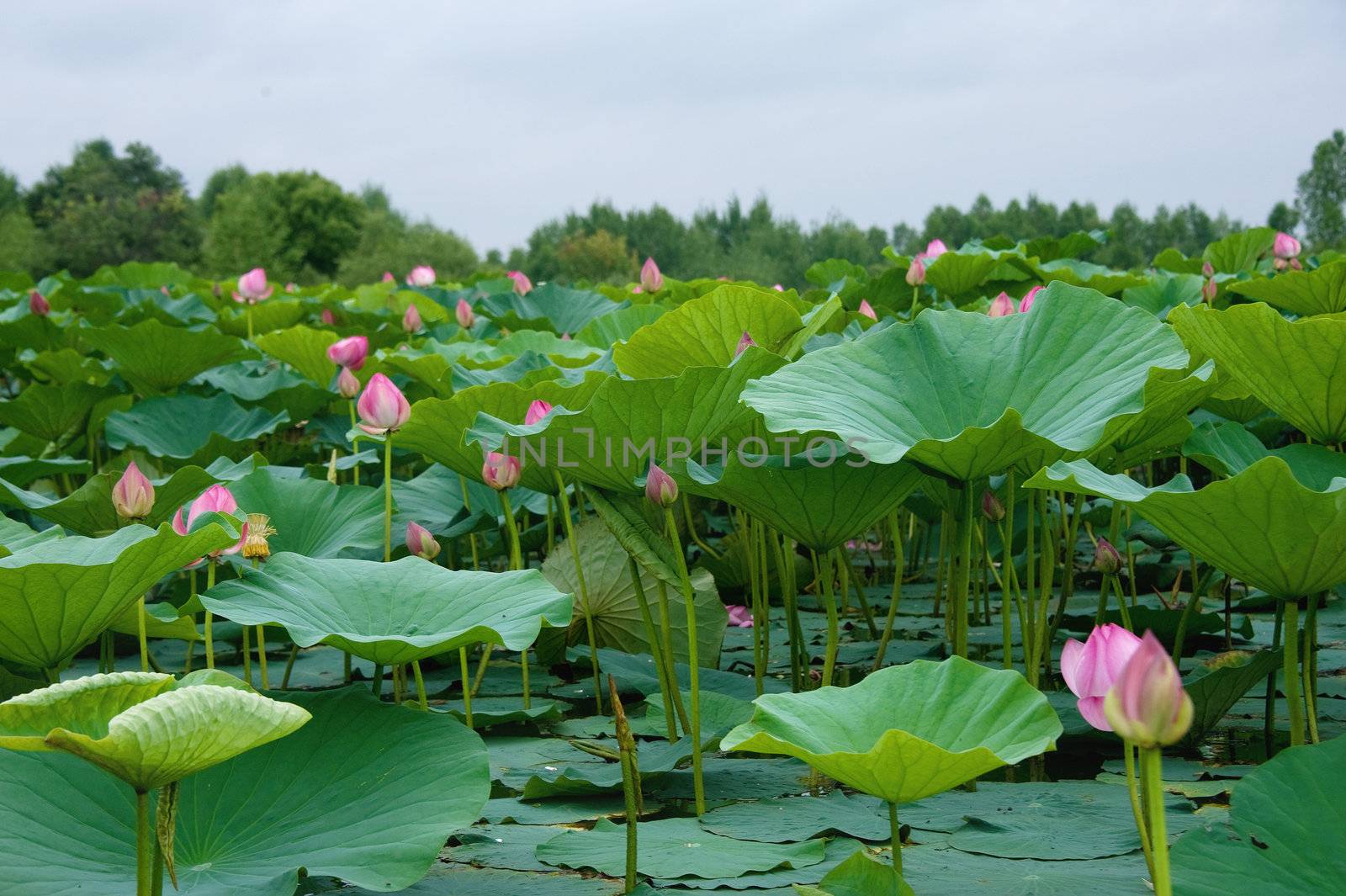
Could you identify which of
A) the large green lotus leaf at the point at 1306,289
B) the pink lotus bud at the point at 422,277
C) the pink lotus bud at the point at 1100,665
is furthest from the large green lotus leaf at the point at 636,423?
the pink lotus bud at the point at 422,277

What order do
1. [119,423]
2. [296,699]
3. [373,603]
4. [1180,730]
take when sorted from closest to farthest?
[1180,730], [296,699], [373,603], [119,423]

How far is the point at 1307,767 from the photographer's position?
1.12m

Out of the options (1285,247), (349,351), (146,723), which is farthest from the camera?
(1285,247)

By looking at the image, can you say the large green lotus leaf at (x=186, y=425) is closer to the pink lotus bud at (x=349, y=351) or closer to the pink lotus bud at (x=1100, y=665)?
the pink lotus bud at (x=349, y=351)

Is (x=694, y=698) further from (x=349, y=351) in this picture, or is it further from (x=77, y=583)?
(x=349, y=351)

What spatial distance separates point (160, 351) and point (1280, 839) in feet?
10.7

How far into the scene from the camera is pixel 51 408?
10.6 ft

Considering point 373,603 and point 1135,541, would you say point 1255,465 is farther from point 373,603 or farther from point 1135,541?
point 1135,541

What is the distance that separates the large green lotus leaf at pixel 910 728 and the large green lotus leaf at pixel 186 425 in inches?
84.0

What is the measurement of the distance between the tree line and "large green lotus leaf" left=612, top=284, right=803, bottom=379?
17.6m

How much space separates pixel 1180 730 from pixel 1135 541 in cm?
261

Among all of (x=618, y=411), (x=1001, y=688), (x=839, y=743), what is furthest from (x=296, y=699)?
(x=1001, y=688)

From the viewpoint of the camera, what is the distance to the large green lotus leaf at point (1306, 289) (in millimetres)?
2570

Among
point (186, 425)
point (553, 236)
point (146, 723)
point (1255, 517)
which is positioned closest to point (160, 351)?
point (186, 425)
